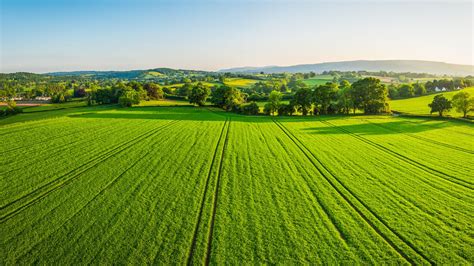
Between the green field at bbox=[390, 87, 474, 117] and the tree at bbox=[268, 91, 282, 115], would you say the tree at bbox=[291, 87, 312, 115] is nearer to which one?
the tree at bbox=[268, 91, 282, 115]

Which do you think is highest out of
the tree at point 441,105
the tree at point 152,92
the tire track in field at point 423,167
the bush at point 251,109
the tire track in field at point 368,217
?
the tree at point 152,92

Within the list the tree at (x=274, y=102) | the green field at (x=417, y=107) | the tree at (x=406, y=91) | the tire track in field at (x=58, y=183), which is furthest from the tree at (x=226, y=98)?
the tree at (x=406, y=91)

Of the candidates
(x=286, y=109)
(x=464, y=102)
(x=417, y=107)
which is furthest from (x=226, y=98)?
(x=464, y=102)

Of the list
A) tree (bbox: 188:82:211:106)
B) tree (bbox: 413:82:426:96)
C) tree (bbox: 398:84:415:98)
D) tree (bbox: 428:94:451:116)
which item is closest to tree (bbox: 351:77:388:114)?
tree (bbox: 428:94:451:116)

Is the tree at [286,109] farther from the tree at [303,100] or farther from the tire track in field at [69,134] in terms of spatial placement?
the tire track in field at [69,134]

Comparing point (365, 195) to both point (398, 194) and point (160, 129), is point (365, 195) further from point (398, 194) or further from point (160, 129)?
point (160, 129)
